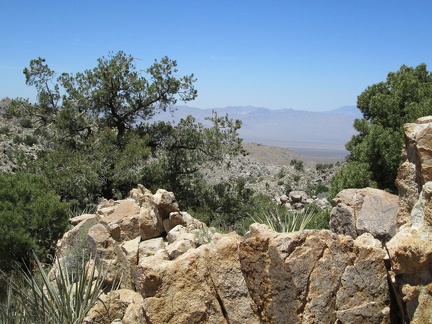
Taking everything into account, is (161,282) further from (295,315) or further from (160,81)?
(160,81)

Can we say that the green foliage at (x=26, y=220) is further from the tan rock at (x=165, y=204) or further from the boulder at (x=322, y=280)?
the boulder at (x=322, y=280)

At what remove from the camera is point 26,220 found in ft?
37.6

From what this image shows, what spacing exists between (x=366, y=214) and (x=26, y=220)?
806 centimetres

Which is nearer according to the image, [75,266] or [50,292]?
[50,292]

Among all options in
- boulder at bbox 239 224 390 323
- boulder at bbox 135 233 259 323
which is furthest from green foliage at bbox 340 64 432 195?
boulder at bbox 135 233 259 323

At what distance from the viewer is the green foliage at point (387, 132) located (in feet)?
41.9

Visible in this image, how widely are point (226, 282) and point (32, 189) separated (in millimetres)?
7226

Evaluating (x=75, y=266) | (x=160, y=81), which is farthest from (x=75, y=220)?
(x=160, y=81)

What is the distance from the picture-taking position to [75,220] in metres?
12.1

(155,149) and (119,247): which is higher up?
(155,149)

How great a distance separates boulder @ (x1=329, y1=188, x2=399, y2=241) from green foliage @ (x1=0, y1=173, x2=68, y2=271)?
697 centimetres

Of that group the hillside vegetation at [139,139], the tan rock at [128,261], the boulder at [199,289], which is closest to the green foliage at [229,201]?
the hillside vegetation at [139,139]

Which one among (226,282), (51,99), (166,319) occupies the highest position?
(51,99)

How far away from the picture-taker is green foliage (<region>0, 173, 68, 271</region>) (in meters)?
10.9
